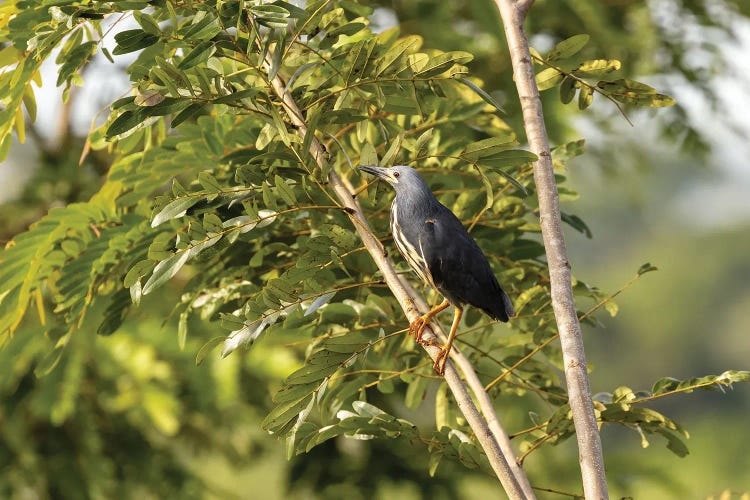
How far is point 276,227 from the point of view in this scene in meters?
1.39

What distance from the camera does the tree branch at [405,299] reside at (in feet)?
3.51

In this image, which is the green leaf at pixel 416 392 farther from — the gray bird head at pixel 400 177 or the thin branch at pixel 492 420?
the gray bird head at pixel 400 177

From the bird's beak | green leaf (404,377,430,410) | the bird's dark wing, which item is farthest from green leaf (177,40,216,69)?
green leaf (404,377,430,410)

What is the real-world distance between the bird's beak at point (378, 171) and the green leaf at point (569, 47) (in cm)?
28

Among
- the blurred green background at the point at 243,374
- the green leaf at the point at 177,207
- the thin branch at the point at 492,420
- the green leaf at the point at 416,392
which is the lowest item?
the blurred green background at the point at 243,374

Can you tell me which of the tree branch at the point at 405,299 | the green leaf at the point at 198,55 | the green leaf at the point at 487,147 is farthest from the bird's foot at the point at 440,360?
the green leaf at the point at 198,55

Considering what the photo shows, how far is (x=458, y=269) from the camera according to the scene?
1310mm

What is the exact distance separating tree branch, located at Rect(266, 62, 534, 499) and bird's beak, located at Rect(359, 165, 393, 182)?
0.07m

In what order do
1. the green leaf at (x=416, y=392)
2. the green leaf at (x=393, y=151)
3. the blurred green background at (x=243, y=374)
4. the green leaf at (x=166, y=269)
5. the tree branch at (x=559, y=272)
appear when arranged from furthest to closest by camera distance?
the blurred green background at (x=243, y=374), the green leaf at (x=416, y=392), the green leaf at (x=393, y=151), the green leaf at (x=166, y=269), the tree branch at (x=559, y=272)

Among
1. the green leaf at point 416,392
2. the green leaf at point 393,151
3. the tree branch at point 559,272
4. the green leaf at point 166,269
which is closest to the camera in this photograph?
the tree branch at point 559,272

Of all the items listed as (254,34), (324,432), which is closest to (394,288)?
(324,432)

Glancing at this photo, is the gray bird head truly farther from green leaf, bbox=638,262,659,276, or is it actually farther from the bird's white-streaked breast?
green leaf, bbox=638,262,659,276

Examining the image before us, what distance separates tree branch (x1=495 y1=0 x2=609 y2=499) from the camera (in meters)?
1.00

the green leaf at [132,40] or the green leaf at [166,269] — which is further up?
the green leaf at [132,40]
